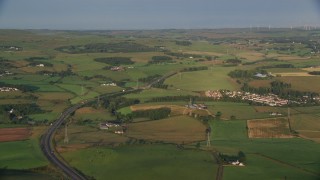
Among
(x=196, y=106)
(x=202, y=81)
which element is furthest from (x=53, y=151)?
(x=202, y=81)

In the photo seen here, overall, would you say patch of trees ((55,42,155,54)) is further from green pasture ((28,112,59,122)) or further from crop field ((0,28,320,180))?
green pasture ((28,112,59,122))

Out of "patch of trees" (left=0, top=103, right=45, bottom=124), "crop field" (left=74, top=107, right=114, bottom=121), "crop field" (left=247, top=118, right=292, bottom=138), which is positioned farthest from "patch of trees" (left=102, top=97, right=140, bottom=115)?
"crop field" (left=247, top=118, right=292, bottom=138)

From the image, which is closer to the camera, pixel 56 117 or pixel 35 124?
pixel 35 124

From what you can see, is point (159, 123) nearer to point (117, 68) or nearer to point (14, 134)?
point (14, 134)

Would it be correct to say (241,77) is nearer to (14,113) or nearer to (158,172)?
(14,113)

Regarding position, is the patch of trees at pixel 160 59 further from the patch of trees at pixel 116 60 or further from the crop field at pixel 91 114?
the crop field at pixel 91 114

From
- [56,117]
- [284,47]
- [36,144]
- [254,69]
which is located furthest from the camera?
[284,47]

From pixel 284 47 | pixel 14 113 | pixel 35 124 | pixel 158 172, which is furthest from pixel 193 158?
pixel 284 47

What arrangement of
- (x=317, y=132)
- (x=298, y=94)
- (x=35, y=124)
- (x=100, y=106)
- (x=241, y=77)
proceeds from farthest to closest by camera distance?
(x=241, y=77)
(x=298, y=94)
(x=100, y=106)
(x=35, y=124)
(x=317, y=132)
